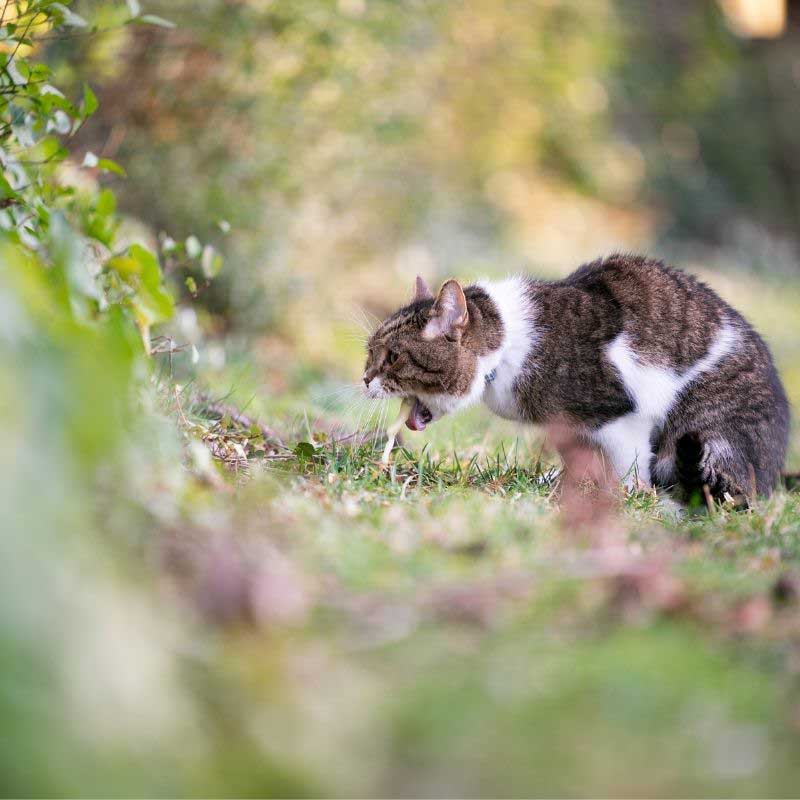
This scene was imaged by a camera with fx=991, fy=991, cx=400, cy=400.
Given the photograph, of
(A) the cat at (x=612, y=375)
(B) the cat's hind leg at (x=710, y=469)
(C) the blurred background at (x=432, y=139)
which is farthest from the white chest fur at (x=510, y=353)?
(C) the blurred background at (x=432, y=139)

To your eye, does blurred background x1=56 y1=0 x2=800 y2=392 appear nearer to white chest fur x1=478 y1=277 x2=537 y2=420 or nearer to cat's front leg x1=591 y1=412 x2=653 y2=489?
white chest fur x1=478 y1=277 x2=537 y2=420

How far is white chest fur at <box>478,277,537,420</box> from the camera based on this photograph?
351 centimetres

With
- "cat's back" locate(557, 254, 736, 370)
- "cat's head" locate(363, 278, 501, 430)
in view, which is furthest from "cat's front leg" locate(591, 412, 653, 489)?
"cat's head" locate(363, 278, 501, 430)

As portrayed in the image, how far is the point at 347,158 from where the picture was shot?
21.5ft

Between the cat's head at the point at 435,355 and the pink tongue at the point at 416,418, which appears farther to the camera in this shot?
the pink tongue at the point at 416,418

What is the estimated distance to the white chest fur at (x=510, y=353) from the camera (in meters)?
3.51

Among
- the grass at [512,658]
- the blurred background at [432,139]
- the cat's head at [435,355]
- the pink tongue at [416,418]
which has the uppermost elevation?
the blurred background at [432,139]

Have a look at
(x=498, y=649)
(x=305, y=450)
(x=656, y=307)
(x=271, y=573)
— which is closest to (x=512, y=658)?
(x=498, y=649)

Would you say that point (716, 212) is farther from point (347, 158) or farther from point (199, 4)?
point (199, 4)

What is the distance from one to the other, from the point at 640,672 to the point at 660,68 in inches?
554

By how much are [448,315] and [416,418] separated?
1.31 ft

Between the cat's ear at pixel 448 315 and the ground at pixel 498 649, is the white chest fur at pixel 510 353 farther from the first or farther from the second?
the ground at pixel 498 649

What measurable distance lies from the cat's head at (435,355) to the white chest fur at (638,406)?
0.45m

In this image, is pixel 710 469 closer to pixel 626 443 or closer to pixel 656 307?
pixel 626 443
